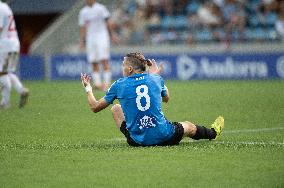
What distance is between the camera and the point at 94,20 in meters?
23.3

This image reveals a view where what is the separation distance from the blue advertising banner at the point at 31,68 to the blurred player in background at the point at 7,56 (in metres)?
11.1

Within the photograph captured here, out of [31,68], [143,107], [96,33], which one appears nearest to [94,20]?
[96,33]

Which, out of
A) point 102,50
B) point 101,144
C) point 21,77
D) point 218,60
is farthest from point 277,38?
point 101,144

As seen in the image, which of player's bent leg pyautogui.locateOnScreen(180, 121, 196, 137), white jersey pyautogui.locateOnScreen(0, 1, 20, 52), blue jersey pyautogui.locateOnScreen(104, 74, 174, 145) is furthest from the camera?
white jersey pyautogui.locateOnScreen(0, 1, 20, 52)

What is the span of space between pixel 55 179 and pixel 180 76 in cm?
1927

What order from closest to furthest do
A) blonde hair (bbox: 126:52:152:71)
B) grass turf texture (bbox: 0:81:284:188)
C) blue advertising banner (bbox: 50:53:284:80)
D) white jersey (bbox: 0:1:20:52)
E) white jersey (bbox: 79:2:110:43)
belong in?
grass turf texture (bbox: 0:81:284:188), blonde hair (bbox: 126:52:152:71), white jersey (bbox: 0:1:20:52), white jersey (bbox: 79:2:110:43), blue advertising banner (bbox: 50:53:284:80)

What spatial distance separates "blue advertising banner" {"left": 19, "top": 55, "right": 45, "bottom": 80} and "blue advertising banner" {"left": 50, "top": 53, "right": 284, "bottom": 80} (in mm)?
370

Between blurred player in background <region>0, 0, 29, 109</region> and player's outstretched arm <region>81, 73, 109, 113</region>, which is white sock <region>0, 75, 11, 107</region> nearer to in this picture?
blurred player in background <region>0, 0, 29, 109</region>

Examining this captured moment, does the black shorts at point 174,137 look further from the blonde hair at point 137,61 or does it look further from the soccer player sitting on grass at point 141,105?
the blonde hair at point 137,61

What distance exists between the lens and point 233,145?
11.1 metres

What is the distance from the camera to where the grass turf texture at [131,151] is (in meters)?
8.57

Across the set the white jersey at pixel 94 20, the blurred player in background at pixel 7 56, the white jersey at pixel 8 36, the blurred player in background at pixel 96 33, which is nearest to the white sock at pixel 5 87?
the blurred player in background at pixel 7 56

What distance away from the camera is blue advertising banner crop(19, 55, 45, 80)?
95.2 feet

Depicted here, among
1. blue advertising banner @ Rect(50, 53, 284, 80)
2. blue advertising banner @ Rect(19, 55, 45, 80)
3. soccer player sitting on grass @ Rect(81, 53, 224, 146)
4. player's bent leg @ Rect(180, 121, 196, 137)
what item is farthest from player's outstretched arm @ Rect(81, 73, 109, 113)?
blue advertising banner @ Rect(19, 55, 45, 80)
